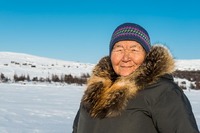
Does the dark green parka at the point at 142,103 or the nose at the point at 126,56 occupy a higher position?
the nose at the point at 126,56

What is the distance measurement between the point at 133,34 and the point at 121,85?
1.03ft

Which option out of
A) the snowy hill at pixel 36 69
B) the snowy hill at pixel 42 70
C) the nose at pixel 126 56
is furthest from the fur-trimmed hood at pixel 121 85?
the snowy hill at pixel 36 69

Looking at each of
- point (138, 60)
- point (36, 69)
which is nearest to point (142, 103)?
point (138, 60)

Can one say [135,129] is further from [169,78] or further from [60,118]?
[60,118]

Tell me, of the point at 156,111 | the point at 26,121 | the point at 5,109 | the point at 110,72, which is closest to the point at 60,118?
Answer: the point at 26,121

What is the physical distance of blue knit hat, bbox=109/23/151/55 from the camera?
196 centimetres

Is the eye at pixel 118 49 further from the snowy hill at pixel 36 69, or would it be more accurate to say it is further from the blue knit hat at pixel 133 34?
the snowy hill at pixel 36 69

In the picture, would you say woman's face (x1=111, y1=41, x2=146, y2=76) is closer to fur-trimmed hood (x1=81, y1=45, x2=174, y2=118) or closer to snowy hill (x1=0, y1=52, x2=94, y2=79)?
fur-trimmed hood (x1=81, y1=45, x2=174, y2=118)

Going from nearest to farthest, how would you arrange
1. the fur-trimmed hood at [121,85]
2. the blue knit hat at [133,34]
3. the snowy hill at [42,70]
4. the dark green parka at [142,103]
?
the dark green parka at [142,103]
the fur-trimmed hood at [121,85]
the blue knit hat at [133,34]
the snowy hill at [42,70]

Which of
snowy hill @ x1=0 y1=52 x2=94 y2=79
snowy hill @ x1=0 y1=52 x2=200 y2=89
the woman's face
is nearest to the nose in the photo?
the woman's face

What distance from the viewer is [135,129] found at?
172 centimetres

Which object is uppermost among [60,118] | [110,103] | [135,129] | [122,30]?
[122,30]

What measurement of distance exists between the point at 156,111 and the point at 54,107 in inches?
264

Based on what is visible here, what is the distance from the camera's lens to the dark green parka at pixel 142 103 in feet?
5.38
